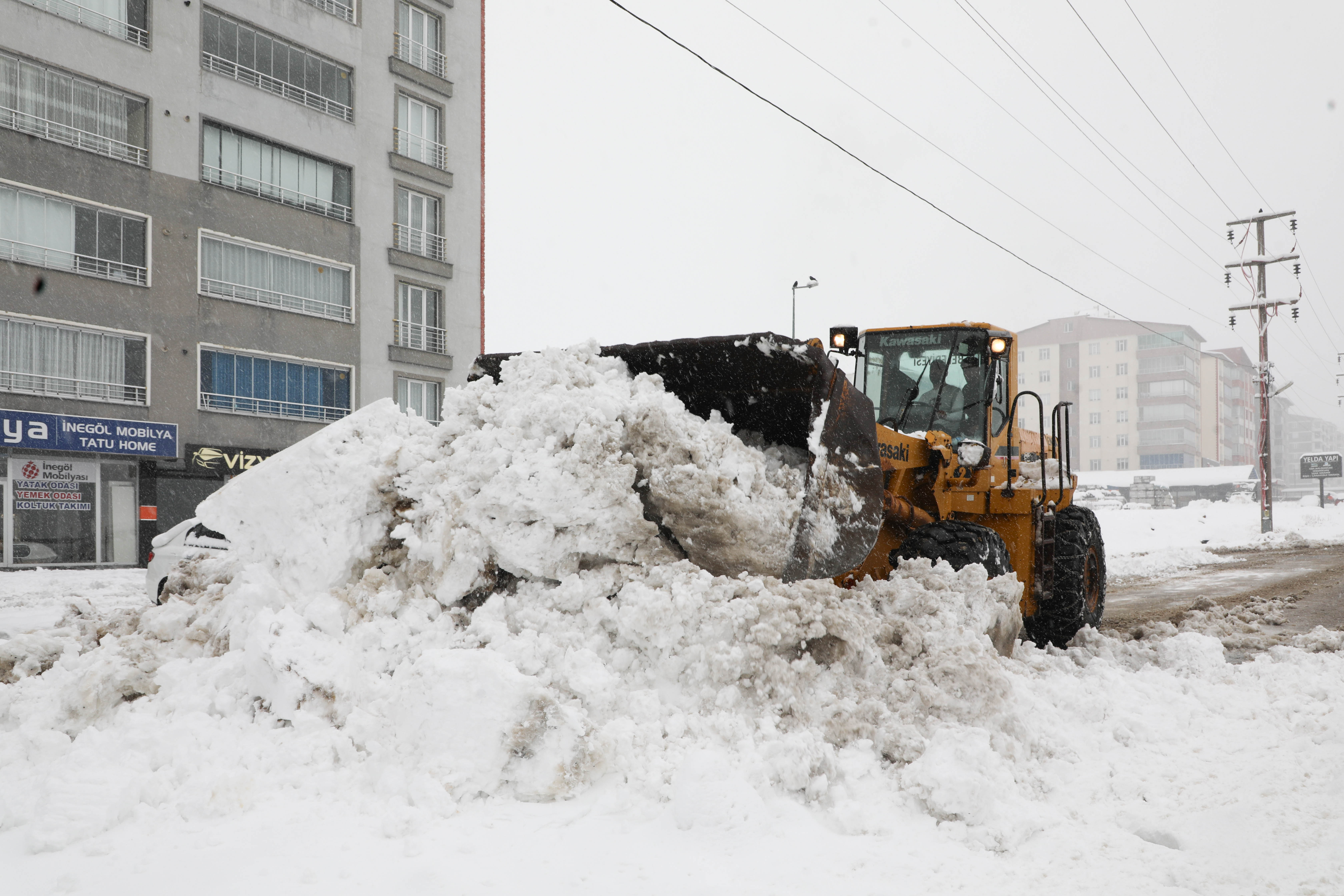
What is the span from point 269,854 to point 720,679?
1.81 meters

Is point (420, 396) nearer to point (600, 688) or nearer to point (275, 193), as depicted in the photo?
point (275, 193)

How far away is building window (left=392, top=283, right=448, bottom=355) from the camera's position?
22797mm

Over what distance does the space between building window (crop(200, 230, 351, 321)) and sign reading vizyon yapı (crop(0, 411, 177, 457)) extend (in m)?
3.30

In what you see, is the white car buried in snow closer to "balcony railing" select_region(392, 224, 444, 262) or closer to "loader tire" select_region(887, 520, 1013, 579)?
"loader tire" select_region(887, 520, 1013, 579)

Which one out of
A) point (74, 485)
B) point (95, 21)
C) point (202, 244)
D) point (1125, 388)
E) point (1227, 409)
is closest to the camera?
point (74, 485)

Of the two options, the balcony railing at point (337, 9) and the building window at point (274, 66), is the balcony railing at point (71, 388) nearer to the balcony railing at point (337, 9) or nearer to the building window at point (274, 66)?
the building window at point (274, 66)

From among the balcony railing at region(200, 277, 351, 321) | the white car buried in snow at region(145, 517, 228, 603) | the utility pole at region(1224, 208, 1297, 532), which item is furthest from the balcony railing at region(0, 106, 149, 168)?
the utility pole at region(1224, 208, 1297, 532)

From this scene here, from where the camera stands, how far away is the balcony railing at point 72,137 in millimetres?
17094

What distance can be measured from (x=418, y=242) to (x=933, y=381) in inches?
757

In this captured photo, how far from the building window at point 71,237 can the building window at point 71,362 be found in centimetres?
118

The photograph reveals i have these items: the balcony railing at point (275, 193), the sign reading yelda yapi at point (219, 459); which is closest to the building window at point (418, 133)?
the balcony railing at point (275, 193)

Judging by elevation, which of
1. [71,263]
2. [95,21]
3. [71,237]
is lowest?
[71,263]

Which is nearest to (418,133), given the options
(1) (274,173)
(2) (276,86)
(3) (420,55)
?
(3) (420,55)

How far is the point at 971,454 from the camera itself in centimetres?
588
